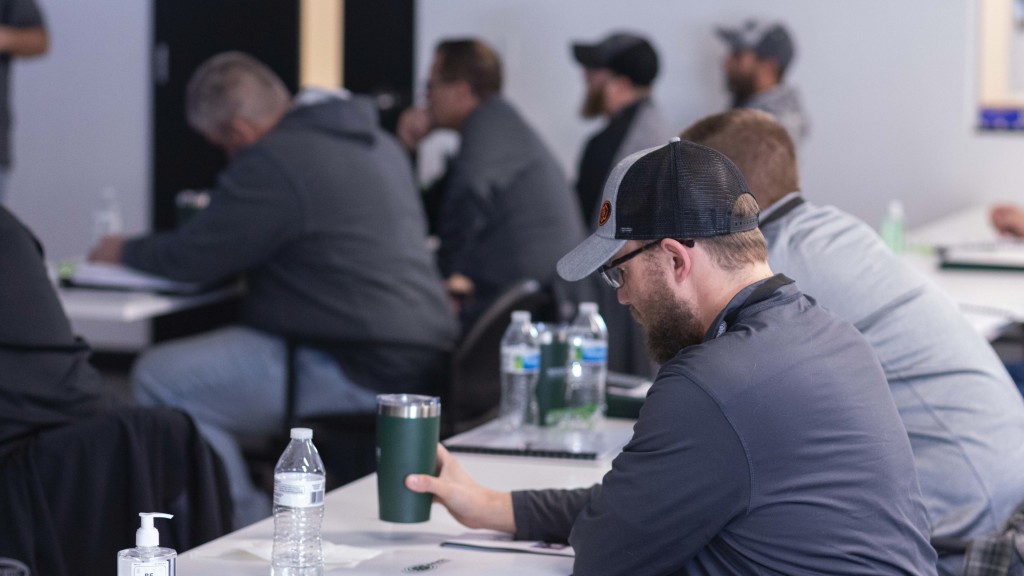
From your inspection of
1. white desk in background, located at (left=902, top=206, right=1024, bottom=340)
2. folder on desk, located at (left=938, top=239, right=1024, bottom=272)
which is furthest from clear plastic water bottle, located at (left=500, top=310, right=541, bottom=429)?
folder on desk, located at (left=938, top=239, right=1024, bottom=272)

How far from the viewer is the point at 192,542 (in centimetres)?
222

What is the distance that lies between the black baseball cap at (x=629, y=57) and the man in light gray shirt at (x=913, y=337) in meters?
3.10

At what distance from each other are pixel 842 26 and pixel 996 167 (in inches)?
37.6

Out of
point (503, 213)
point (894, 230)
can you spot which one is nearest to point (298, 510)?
point (503, 213)

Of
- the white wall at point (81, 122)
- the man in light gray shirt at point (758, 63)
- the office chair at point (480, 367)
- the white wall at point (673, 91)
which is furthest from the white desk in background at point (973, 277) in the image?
the white wall at point (81, 122)

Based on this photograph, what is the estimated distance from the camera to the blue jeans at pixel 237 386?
3.44 metres

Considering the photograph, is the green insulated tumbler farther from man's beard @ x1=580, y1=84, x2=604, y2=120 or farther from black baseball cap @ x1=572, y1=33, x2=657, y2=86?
man's beard @ x1=580, y1=84, x2=604, y2=120

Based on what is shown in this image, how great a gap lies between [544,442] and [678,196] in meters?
0.92

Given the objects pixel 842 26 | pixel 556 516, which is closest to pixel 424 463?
pixel 556 516

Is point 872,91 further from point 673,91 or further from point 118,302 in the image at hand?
point 118,302

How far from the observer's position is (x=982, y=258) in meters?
4.29

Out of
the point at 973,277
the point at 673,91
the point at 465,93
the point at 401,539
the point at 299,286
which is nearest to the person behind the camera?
the point at 401,539

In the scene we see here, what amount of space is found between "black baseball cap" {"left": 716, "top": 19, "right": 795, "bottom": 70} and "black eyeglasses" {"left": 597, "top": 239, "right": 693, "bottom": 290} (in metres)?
4.43

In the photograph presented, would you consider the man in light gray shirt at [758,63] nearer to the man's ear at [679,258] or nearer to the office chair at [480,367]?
the office chair at [480,367]
